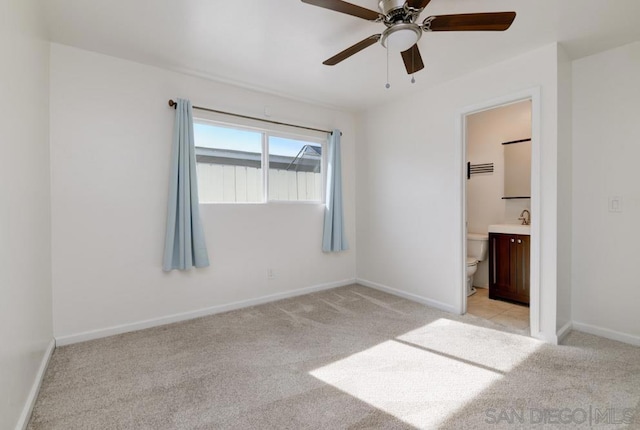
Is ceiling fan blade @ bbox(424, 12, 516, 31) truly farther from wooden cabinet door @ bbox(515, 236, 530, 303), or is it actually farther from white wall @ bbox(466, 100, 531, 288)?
wooden cabinet door @ bbox(515, 236, 530, 303)

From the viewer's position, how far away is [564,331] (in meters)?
2.59

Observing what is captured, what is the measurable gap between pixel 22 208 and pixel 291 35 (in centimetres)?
204

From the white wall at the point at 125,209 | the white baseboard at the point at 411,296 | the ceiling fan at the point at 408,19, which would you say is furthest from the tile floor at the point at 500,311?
the ceiling fan at the point at 408,19

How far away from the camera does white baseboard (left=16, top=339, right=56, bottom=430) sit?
152 centimetres

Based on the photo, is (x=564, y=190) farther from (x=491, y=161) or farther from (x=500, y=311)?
(x=491, y=161)

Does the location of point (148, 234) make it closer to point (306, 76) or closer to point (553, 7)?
point (306, 76)

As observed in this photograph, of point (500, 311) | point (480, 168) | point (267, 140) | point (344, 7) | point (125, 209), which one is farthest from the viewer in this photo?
point (480, 168)

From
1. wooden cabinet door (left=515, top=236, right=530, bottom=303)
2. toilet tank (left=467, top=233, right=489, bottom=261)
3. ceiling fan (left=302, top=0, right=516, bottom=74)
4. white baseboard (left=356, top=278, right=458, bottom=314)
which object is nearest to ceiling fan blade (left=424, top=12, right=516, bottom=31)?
ceiling fan (left=302, top=0, right=516, bottom=74)

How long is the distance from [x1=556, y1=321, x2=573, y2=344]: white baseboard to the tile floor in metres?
0.25

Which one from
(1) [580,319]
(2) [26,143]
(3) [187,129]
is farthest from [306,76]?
(1) [580,319]

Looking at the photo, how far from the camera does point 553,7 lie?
2008 mm

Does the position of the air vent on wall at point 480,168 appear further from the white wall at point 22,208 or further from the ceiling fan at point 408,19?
the white wall at point 22,208

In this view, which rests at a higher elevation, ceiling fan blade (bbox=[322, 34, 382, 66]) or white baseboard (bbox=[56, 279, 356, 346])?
ceiling fan blade (bbox=[322, 34, 382, 66])

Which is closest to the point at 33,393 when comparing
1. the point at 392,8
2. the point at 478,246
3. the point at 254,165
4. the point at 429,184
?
the point at 254,165
